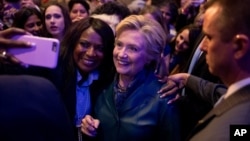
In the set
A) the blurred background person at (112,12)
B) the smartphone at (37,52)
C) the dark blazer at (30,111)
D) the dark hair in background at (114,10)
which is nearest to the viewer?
the dark blazer at (30,111)

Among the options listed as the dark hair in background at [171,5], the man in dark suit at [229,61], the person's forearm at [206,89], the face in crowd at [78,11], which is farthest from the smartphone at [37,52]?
the face in crowd at [78,11]

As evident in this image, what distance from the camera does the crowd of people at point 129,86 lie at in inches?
35.3

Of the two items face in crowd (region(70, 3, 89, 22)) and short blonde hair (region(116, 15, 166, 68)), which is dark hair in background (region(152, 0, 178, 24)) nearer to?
face in crowd (region(70, 3, 89, 22))

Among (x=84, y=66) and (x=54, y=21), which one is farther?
(x=54, y=21)

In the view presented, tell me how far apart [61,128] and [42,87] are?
0.32ft

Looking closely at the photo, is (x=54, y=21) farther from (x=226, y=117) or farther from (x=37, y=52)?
(x=226, y=117)

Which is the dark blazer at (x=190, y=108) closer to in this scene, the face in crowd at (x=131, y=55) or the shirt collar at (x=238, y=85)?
the face in crowd at (x=131, y=55)

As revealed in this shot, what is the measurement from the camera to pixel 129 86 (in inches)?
66.0

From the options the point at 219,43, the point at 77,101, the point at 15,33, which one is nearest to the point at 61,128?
the point at 15,33

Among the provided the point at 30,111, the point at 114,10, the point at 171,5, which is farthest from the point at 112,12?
the point at 30,111

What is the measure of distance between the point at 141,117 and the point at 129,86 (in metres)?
0.15

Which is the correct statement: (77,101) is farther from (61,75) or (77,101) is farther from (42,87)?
(42,87)

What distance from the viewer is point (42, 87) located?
0.93m

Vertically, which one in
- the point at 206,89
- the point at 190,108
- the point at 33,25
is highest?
the point at 33,25
